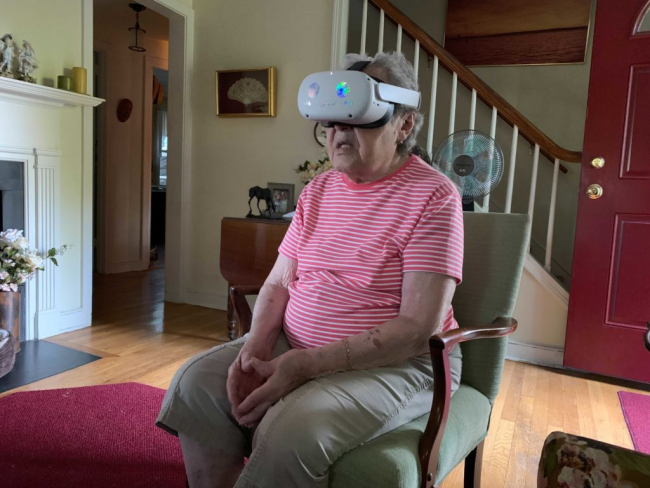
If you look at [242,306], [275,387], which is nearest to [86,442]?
[242,306]

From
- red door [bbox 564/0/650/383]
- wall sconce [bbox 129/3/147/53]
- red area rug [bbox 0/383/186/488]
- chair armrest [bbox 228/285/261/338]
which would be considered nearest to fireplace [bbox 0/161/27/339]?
red area rug [bbox 0/383/186/488]

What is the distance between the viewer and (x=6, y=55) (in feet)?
8.18

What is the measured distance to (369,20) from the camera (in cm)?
366

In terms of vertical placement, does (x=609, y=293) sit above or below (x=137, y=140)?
below

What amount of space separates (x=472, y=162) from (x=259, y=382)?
1.83 metres

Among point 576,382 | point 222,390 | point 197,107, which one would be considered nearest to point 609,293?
point 576,382

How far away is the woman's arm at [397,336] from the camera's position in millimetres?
1062

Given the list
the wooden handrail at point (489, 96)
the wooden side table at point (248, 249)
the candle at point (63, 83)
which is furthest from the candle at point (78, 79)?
the wooden handrail at point (489, 96)

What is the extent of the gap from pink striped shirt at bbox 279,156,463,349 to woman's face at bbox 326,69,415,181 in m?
0.03

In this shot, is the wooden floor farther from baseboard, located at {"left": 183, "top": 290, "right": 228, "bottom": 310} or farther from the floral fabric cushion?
the floral fabric cushion

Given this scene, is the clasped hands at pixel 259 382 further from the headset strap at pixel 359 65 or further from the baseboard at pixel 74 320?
the baseboard at pixel 74 320

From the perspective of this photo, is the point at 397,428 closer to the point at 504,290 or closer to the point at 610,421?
the point at 504,290

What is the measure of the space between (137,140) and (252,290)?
4.05 metres

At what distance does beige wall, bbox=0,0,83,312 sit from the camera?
8.70 feet
